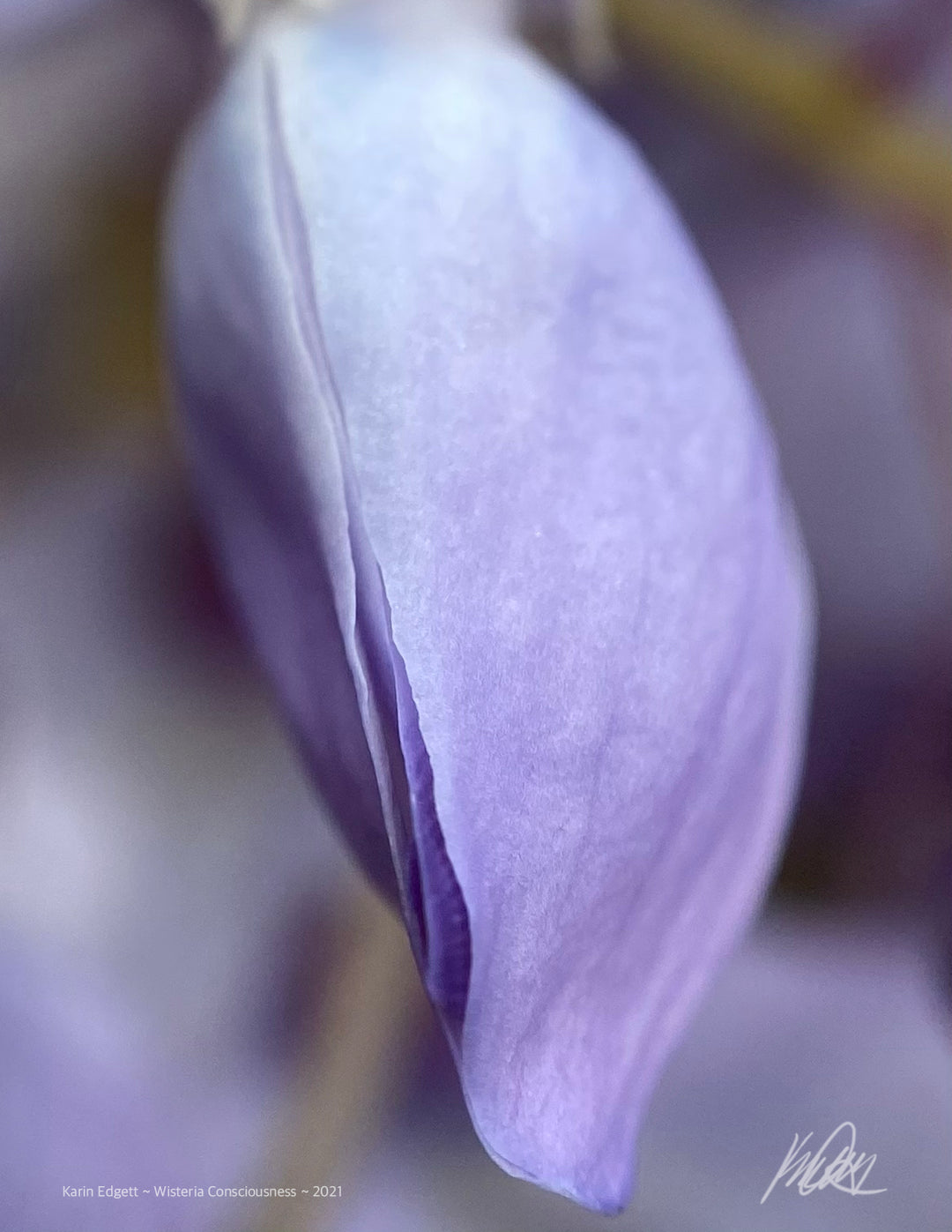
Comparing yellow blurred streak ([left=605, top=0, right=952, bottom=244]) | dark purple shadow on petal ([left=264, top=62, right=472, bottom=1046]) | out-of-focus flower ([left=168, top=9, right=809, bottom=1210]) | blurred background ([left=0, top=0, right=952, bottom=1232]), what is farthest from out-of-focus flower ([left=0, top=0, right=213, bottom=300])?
dark purple shadow on petal ([left=264, top=62, right=472, bottom=1046])

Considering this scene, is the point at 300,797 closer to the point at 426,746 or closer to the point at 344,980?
the point at 344,980

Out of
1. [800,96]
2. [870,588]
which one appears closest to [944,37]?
[800,96]

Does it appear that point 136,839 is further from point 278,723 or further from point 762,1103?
point 762,1103
